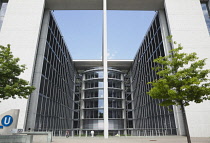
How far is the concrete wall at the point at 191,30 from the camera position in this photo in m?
18.0

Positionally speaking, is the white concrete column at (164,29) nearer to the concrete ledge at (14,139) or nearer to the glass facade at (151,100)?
the glass facade at (151,100)

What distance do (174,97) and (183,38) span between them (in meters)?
13.9

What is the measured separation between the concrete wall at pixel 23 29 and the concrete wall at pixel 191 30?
18.7 m

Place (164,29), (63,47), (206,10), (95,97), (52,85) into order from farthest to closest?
(95,97)
(63,47)
(52,85)
(206,10)
(164,29)

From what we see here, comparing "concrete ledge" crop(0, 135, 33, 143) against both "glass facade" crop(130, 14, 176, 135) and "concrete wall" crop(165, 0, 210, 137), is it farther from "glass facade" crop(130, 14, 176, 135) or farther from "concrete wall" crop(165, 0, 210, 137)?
"concrete wall" crop(165, 0, 210, 137)

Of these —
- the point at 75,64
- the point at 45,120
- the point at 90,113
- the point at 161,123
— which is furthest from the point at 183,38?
the point at 75,64

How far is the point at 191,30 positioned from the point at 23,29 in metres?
23.1

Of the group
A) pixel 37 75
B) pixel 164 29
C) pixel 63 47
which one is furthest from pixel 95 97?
pixel 164 29

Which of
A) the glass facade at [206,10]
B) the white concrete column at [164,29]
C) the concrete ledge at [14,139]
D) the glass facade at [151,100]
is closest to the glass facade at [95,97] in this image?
the glass facade at [151,100]

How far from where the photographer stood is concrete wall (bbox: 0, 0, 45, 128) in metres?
19.9

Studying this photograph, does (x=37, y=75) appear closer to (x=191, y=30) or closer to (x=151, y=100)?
(x=151, y=100)

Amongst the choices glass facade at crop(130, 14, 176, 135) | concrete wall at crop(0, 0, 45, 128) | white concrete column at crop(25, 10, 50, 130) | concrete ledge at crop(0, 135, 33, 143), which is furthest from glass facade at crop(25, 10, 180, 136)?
concrete ledge at crop(0, 135, 33, 143)

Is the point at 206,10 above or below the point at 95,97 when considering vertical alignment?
above

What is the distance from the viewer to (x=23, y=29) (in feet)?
69.9
